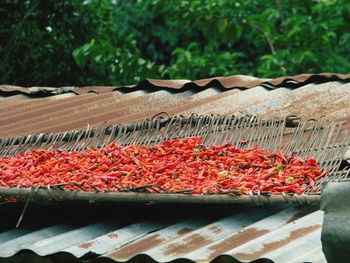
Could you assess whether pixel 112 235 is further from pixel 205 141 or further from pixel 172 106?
pixel 172 106

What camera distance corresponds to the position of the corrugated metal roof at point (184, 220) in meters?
3.48

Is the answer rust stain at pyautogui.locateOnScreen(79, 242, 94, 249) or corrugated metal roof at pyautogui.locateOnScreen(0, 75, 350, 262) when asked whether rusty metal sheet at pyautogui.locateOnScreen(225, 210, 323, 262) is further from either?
rust stain at pyautogui.locateOnScreen(79, 242, 94, 249)

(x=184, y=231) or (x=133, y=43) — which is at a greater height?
(x=184, y=231)

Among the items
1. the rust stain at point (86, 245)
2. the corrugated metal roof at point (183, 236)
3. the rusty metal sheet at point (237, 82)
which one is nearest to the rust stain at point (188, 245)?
the corrugated metal roof at point (183, 236)

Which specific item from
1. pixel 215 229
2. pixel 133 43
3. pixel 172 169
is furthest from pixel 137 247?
pixel 133 43

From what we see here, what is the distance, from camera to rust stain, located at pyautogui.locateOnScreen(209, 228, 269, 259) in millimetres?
3510

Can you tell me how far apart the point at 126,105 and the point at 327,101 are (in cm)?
144

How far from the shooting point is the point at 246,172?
4039 mm

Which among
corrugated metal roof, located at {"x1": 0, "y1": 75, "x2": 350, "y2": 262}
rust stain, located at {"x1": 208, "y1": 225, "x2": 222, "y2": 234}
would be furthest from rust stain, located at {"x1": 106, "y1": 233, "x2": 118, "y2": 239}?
rust stain, located at {"x1": 208, "y1": 225, "x2": 222, "y2": 234}

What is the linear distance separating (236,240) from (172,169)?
71 cm

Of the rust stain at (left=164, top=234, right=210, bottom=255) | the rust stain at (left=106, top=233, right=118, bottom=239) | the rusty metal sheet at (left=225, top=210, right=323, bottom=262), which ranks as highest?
the rusty metal sheet at (left=225, top=210, right=323, bottom=262)

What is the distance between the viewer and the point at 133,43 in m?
13.4

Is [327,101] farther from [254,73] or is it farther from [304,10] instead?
[254,73]

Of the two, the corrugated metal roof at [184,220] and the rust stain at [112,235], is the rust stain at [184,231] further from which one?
the rust stain at [112,235]
